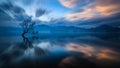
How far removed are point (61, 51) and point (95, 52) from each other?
46 centimetres

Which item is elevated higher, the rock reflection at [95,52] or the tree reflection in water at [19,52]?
the rock reflection at [95,52]

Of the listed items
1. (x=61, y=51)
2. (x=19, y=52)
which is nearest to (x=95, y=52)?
(x=61, y=51)

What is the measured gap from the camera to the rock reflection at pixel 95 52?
6.09ft

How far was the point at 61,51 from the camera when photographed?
2.01m

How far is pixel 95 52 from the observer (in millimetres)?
2014

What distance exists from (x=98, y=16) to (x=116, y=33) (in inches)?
15.2

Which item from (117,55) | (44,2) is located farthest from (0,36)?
(117,55)

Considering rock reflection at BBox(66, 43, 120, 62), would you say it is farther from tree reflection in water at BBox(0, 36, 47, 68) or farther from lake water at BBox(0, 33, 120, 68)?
tree reflection in water at BBox(0, 36, 47, 68)

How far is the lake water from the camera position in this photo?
1705 millimetres

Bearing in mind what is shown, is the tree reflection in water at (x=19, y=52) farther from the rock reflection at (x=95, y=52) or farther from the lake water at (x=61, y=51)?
the rock reflection at (x=95, y=52)

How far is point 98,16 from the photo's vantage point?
2.33 meters

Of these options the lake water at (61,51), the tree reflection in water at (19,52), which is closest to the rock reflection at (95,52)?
the lake water at (61,51)

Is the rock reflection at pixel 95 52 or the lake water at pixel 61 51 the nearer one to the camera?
the lake water at pixel 61 51

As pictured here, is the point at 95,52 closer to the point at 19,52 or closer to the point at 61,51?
the point at 61,51
